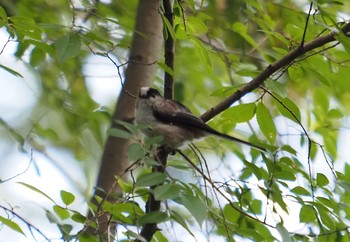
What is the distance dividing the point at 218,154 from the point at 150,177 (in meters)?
1.70

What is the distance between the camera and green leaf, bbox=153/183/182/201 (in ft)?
7.66

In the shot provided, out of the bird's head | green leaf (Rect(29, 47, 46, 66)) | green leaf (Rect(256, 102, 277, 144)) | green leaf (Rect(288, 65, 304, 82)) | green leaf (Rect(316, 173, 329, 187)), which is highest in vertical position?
green leaf (Rect(29, 47, 46, 66))

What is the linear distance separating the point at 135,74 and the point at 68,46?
2.83 ft

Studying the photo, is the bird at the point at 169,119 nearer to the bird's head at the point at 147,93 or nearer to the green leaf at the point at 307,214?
the bird's head at the point at 147,93

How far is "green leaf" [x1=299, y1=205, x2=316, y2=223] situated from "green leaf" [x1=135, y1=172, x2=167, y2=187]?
31.5 inches

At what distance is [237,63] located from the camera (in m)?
4.30

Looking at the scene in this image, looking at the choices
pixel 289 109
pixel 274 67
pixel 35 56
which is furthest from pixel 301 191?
pixel 35 56

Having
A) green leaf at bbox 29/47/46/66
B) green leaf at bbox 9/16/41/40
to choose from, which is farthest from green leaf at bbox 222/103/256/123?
green leaf at bbox 29/47/46/66

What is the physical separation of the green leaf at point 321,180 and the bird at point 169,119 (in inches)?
16.0

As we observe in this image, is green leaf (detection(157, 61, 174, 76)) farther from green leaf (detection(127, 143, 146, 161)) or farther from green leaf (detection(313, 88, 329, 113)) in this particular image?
green leaf (detection(313, 88, 329, 113))

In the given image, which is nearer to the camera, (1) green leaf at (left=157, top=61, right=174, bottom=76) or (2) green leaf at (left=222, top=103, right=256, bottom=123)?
(1) green leaf at (left=157, top=61, right=174, bottom=76)

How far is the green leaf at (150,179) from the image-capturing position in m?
2.40

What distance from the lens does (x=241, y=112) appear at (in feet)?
10.4

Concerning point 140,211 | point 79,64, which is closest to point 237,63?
point 79,64
